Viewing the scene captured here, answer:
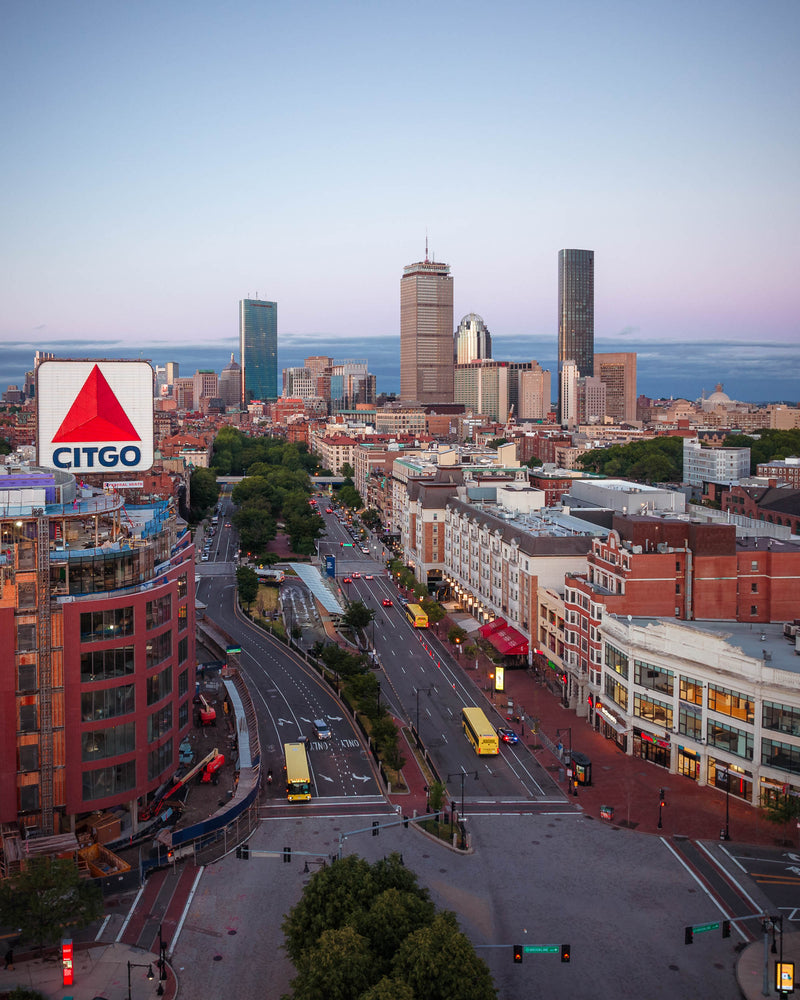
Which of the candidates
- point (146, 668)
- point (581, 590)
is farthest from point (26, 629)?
point (581, 590)

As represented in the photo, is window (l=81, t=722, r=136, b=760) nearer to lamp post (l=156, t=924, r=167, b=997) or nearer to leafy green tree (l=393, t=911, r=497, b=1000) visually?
lamp post (l=156, t=924, r=167, b=997)

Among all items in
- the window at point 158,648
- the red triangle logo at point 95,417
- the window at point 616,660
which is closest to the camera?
the window at point 158,648

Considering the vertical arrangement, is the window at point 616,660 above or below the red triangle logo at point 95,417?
below

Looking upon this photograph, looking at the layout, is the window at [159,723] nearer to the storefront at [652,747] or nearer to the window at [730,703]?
the storefront at [652,747]

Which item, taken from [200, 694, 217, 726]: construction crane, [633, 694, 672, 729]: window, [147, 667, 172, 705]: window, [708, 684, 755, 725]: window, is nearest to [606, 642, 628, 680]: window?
[633, 694, 672, 729]: window

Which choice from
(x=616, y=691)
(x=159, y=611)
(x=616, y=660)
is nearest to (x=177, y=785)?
(x=159, y=611)

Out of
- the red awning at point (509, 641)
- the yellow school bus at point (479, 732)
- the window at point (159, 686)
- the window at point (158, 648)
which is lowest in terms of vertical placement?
the yellow school bus at point (479, 732)

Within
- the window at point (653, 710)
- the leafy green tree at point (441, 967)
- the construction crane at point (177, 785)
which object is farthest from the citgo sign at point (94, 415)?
the leafy green tree at point (441, 967)

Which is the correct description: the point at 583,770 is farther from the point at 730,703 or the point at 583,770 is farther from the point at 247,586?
the point at 247,586
